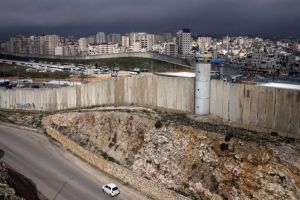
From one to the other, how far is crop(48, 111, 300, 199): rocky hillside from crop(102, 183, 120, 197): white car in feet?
13.4

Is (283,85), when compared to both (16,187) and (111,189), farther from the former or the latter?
(16,187)

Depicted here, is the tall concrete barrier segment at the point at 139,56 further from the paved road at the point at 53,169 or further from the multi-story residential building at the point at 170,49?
the multi-story residential building at the point at 170,49

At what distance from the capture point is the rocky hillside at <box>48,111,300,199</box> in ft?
101

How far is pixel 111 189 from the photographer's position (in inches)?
1358

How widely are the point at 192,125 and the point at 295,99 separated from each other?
1037 cm

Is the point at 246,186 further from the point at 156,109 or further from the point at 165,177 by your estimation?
the point at 156,109

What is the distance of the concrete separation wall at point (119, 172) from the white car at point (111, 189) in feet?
7.86

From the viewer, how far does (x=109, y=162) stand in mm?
39250

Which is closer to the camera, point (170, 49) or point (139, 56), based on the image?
point (139, 56)

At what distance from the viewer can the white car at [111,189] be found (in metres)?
34.4

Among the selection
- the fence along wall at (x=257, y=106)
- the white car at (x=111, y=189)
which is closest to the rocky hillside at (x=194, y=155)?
the fence along wall at (x=257, y=106)

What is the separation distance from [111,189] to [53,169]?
7.80 metres

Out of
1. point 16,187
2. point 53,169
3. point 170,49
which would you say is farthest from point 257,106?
point 170,49

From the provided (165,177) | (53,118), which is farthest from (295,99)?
(53,118)
